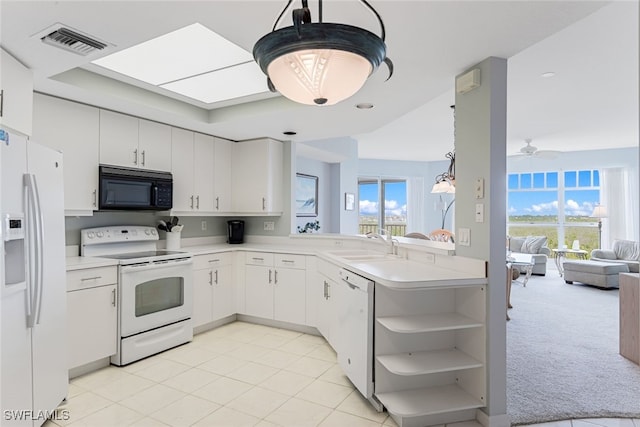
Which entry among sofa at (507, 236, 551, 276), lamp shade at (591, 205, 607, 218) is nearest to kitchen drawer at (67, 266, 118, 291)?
sofa at (507, 236, 551, 276)

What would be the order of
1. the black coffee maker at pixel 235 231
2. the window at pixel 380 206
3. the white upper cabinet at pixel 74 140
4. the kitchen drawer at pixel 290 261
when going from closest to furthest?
1. the white upper cabinet at pixel 74 140
2. the kitchen drawer at pixel 290 261
3. the black coffee maker at pixel 235 231
4. the window at pixel 380 206

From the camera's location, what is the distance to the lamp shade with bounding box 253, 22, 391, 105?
110cm

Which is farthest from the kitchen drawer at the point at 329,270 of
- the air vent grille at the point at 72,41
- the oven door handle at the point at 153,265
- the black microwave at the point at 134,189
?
the air vent grille at the point at 72,41

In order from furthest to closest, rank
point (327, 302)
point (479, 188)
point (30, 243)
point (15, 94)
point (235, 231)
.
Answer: point (235, 231), point (327, 302), point (479, 188), point (15, 94), point (30, 243)

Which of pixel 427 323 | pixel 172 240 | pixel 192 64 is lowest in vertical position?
pixel 427 323

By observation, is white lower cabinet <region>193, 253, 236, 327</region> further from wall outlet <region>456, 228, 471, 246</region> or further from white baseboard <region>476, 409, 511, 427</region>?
white baseboard <region>476, 409, 511, 427</region>

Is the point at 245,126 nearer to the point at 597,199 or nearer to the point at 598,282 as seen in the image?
the point at 598,282

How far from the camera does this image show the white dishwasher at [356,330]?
247 centimetres

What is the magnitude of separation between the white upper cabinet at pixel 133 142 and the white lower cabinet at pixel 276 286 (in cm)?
144

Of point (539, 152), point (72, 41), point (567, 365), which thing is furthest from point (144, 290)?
point (539, 152)

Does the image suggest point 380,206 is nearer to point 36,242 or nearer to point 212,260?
point 212,260

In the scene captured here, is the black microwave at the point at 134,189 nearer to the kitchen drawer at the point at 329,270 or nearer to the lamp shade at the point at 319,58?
the kitchen drawer at the point at 329,270

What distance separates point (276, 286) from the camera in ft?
13.6

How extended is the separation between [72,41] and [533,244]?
8.12 meters
